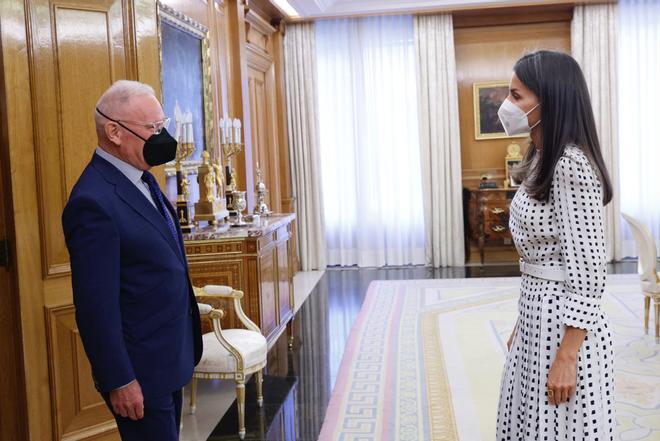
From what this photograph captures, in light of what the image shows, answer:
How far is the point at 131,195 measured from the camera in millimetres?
2125

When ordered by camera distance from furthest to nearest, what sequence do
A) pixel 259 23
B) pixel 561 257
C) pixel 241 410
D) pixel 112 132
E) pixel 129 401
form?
1. pixel 259 23
2. pixel 241 410
3. pixel 112 132
4. pixel 129 401
5. pixel 561 257

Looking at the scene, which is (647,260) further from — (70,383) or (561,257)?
(70,383)

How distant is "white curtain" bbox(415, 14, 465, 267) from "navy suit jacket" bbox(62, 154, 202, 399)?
291 inches

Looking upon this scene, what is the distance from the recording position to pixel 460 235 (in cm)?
952

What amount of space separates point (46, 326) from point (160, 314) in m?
1.24

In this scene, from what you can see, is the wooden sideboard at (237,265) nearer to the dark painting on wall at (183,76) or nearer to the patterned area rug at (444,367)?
the patterned area rug at (444,367)

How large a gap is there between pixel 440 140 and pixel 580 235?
25.0 ft

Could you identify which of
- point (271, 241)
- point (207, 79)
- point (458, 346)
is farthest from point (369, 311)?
point (207, 79)

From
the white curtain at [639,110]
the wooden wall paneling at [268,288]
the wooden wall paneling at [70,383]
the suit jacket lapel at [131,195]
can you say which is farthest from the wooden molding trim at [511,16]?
the suit jacket lapel at [131,195]

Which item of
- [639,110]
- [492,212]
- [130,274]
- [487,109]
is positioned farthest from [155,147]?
[639,110]

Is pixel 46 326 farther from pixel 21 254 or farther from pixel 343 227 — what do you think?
pixel 343 227

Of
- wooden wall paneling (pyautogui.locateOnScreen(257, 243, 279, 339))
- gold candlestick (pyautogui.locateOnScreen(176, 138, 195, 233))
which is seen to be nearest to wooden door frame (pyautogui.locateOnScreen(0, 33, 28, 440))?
gold candlestick (pyautogui.locateOnScreen(176, 138, 195, 233))

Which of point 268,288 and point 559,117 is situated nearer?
point 559,117

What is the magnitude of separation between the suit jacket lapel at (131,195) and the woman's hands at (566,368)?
→ 117 centimetres
